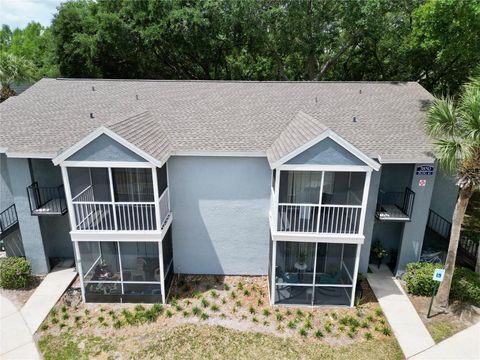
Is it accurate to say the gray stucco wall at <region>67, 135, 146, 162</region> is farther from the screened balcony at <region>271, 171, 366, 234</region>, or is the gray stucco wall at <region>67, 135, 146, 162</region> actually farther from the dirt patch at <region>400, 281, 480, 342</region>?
the dirt patch at <region>400, 281, 480, 342</region>

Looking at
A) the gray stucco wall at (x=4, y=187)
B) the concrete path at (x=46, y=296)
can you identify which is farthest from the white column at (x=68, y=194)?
the gray stucco wall at (x=4, y=187)

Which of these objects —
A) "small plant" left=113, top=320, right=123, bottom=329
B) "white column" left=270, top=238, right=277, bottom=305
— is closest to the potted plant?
"white column" left=270, top=238, right=277, bottom=305

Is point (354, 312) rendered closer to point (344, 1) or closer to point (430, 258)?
point (430, 258)

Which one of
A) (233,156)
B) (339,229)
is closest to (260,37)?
(233,156)

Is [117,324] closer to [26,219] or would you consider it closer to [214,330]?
[214,330]

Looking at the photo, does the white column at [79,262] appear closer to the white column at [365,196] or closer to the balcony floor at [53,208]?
the balcony floor at [53,208]
